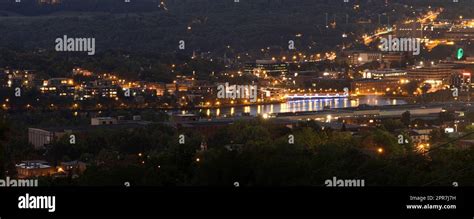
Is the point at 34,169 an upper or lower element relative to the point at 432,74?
lower

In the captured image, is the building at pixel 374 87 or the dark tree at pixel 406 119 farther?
the building at pixel 374 87

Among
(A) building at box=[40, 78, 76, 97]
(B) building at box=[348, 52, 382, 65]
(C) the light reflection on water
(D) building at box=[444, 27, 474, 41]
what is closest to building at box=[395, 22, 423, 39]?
(D) building at box=[444, 27, 474, 41]

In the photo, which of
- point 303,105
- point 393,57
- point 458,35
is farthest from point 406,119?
point 458,35

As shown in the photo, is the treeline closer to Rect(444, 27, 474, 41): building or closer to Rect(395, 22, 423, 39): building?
Rect(395, 22, 423, 39): building

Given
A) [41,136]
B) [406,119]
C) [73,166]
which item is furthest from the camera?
[406,119]

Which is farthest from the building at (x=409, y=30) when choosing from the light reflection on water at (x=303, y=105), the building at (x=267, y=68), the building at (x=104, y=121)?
the building at (x=104, y=121)

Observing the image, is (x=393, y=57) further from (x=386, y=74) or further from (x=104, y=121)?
(x=104, y=121)

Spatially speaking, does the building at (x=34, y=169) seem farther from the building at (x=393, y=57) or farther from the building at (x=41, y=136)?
the building at (x=393, y=57)

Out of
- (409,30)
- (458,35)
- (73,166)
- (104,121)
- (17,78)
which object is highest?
(409,30)

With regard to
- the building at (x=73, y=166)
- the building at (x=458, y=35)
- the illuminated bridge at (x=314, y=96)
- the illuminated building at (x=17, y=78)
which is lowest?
the building at (x=73, y=166)
